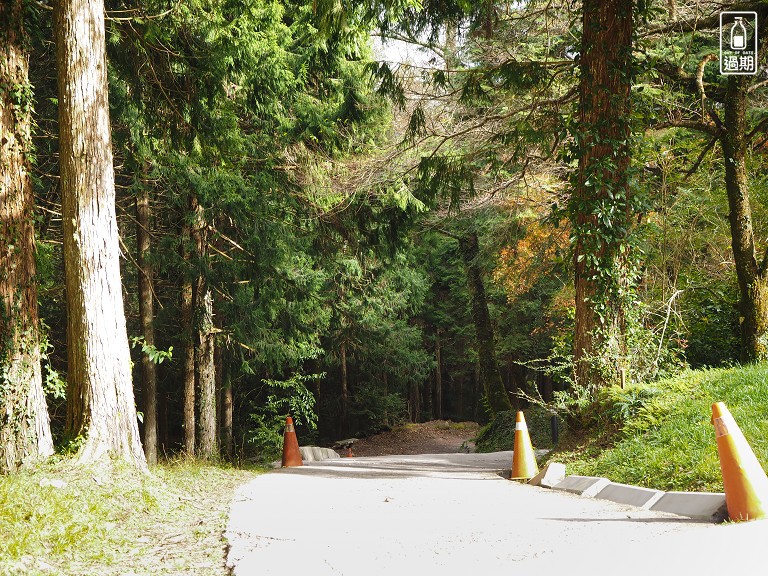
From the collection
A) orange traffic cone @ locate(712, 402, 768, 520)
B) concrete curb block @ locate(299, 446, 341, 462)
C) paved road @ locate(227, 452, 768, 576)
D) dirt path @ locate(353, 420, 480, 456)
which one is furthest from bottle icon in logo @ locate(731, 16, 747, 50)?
dirt path @ locate(353, 420, 480, 456)

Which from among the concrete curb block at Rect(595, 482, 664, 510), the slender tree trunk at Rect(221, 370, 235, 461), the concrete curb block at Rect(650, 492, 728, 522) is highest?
the concrete curb block at Rect(650, 492, 728, 522)

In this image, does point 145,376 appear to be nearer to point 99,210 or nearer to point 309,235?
point 309,235

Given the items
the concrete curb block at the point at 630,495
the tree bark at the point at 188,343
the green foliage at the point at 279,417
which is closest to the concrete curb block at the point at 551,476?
the concrete curb block at the point at 630,495

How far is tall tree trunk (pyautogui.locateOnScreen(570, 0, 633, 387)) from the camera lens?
11.1 metres

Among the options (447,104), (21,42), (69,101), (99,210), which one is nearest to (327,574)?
(99,210)

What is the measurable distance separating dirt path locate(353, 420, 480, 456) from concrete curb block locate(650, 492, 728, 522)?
24.8m

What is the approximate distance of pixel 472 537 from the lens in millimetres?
5957

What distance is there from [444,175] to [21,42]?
802 centimetres

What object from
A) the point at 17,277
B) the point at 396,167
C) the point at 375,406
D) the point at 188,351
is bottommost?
the point at 375,406

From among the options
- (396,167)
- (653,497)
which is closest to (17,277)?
(653,497)

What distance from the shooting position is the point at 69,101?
29.6ft

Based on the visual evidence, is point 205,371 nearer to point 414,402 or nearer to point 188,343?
point 188,343

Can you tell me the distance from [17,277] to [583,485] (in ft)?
22.6

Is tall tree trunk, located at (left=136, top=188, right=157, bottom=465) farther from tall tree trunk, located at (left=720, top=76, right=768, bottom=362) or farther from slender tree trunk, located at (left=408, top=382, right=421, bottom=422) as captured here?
slender tree trunk, located at (left=408, top=382, right=421, bottom=422)
